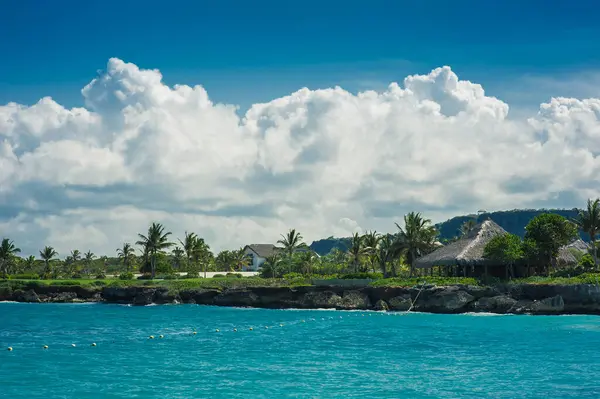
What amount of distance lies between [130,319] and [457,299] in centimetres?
3247

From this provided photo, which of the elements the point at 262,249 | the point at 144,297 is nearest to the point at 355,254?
the point at 144,297

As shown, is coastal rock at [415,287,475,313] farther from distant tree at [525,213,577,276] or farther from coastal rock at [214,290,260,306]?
coastal rock at [214,290,260,306]

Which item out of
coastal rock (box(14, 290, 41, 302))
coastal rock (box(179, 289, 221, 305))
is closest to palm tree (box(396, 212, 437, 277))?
coastal rock (box(179, 289, 221, 305))

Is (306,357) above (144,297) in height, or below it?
below

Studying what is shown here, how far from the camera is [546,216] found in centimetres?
6925

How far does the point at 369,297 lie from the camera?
7056 cm

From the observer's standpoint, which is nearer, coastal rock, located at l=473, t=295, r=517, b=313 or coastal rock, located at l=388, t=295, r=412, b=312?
coastal rock, located at l=473, t=295, r=517, b=313

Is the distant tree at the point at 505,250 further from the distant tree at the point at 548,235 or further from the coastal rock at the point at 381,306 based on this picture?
the coastal rock at the point at 381,306

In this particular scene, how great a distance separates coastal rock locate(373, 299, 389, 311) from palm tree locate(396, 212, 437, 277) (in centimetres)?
1357

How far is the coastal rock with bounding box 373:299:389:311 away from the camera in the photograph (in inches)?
2697

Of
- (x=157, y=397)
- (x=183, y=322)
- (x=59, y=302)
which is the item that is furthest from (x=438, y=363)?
(x=59, y=302)

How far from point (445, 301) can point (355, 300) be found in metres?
10.7

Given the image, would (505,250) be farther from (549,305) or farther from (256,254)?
(256,254)

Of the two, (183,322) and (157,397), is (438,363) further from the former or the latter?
(183,322)
